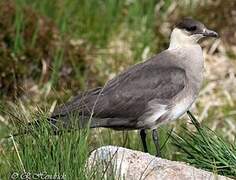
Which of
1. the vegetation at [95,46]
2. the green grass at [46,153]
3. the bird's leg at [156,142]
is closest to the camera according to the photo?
the green grass at [46,153]

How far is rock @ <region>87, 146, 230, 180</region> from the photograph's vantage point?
Answer: 530cm

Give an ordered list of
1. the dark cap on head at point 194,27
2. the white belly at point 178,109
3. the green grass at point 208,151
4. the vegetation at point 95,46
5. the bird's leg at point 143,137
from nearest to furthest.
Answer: the green grass at point 208,151 < the white belly at point 178,109 < the bird's leg at point 143,137 < the dark cap on head at point 194,27 < the vegetation at point 95,46

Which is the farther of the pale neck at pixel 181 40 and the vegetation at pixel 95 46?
the vegetation at pixel 95 46

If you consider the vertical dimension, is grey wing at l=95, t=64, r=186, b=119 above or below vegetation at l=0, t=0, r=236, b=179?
below

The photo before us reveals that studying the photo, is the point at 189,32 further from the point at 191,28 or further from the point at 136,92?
the point at 136,92

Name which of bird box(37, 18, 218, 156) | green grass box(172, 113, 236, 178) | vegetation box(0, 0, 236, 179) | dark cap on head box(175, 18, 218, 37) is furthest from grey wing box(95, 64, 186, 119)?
vegetation box(0, 0, 236, 179)

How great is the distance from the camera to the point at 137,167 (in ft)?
17.7

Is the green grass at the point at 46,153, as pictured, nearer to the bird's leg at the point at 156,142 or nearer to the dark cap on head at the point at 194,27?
the bird's leg at the point at 156,142

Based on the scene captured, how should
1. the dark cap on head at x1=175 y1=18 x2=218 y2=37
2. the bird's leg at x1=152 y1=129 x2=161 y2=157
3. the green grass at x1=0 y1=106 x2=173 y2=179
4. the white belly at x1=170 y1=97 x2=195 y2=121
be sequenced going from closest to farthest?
the green grass at x1=0 y1=106 x2=173 y2=179, the bird's leg at x1=152 y1=129 x2=161 y2=157, the white belly at x1=170 y1=97 x2=195 y2=121, the dark cap on head at x1=175 y1=18 x2=218 y2=37

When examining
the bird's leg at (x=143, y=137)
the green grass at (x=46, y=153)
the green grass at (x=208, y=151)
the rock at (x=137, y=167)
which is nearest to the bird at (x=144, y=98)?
the bird's leg at (x=143, y=137)

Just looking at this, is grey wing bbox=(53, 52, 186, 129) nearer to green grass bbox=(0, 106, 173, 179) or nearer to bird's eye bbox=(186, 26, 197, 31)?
bird's eye bbox=(186, 26, 197, 31)

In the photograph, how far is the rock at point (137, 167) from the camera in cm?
530

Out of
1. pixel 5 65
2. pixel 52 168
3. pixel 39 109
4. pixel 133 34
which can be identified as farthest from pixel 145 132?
pixel 133 34

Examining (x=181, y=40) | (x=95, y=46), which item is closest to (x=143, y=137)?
(x=181, y=40)
